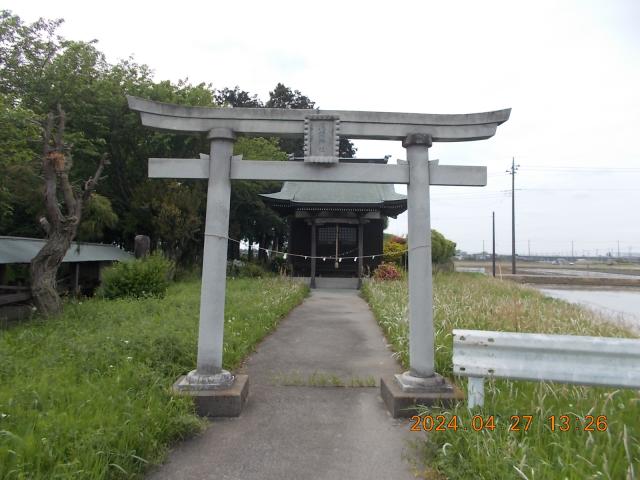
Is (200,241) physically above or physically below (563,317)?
above

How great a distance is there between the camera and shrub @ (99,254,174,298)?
10.4m

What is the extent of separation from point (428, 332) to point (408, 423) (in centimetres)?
96

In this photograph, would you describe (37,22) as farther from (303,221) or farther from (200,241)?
(303,221)

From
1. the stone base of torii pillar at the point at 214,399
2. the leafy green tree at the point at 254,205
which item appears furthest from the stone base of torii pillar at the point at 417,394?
the leafy green tree at the point at 254,205

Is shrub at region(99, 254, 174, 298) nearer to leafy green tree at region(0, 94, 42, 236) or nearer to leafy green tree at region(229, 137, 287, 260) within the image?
leafy green tree at region(0, 94, 42, 236)

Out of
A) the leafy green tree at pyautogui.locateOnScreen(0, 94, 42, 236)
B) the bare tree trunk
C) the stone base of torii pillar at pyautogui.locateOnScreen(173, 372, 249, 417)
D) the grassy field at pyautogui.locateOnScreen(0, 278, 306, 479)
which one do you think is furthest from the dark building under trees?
the stone base of torii pillar at pyautogui.locateOnScreen(173, 372, 249, 417)

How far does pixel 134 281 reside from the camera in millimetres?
10570

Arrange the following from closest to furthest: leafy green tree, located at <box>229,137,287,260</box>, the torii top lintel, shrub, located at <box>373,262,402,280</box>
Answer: the torii top lintel < shrub, located at <box>373,262,402,280</box> < leafy green tree, located at <box>229,137,287,260</box>

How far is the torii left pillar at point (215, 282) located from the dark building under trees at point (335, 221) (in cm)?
1300

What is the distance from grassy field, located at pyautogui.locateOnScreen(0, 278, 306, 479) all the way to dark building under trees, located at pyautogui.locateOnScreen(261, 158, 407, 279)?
11.2 metres

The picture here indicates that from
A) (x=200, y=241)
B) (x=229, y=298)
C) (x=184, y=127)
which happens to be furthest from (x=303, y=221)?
(x=184, y=127)

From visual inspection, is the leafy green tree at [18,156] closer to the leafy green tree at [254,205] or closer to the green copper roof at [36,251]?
the green copper roof at [36,251]

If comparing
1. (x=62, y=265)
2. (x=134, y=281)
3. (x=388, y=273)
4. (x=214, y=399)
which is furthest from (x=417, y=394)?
(x=388, y=273)

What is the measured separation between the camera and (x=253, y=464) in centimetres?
314
